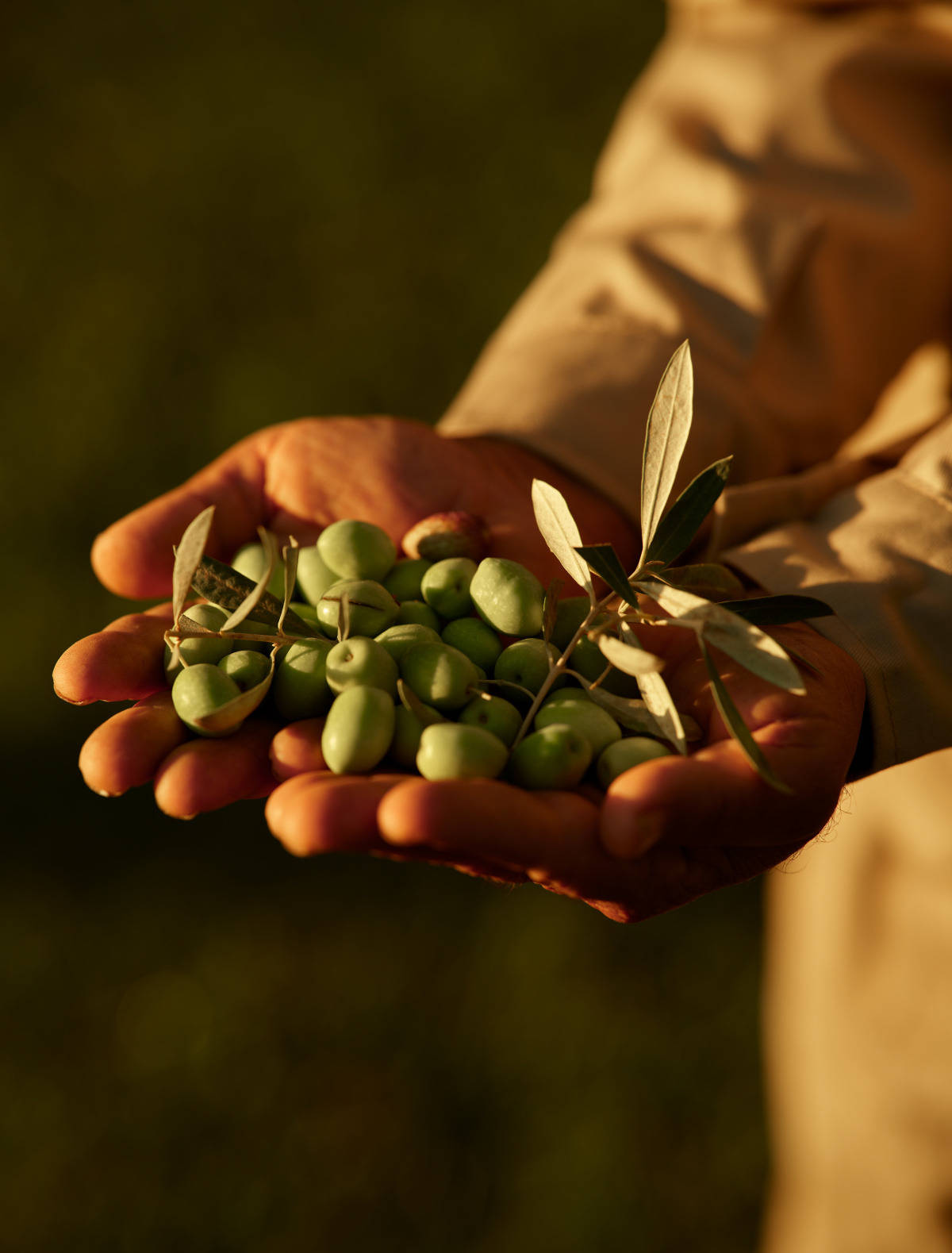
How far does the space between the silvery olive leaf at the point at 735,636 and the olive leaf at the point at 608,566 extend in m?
0.07

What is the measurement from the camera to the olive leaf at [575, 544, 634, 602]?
1.49 m

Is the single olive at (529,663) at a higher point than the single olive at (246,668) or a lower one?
lower

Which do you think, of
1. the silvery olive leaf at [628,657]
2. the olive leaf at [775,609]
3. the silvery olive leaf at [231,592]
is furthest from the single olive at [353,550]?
the olive leaf at [775,609]

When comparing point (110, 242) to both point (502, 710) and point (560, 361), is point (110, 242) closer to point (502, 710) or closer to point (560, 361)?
point (560, 361)

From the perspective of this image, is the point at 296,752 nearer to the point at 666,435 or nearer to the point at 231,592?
the point at 231,592

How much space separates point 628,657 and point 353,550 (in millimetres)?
526

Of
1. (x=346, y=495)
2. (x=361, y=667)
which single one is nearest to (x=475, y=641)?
(x=361, y=667)

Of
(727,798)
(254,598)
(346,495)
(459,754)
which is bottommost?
(727,798)

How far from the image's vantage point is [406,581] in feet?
6.15

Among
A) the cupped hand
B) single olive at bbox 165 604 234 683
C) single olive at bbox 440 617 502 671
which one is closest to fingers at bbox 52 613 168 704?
single olive at bbox 165 604 234 683

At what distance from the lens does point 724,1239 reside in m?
3.06

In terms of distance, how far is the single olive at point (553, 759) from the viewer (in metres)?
1.48

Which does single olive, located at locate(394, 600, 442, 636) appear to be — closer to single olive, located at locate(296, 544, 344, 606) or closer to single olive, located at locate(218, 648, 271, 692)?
single olive, located at locate(296, 544, 344, 606)

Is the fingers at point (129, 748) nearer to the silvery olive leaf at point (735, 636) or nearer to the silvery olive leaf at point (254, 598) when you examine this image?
the silvery olive leaf at point (254, 598)
